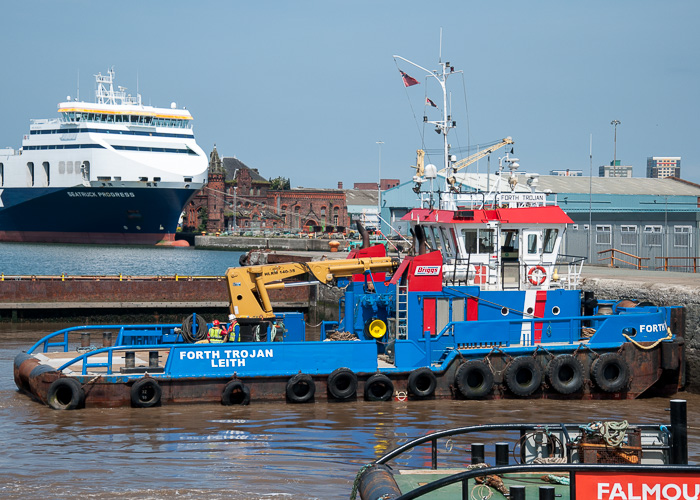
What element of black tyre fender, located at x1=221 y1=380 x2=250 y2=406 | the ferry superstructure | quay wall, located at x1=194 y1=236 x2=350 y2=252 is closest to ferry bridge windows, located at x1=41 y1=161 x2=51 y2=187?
the ferry superstructure

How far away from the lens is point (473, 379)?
15562mm

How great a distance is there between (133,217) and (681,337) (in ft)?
226

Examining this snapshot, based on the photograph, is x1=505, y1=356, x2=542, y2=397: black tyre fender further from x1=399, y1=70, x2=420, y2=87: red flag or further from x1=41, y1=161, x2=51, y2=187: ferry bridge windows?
x1=41, y1=161, x2=51, y2=187: ferry bridge windows

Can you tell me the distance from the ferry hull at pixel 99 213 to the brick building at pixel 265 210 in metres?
15.8

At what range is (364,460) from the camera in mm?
11688

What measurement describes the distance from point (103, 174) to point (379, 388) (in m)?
69.4

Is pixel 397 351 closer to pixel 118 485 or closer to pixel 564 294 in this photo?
pixel 564 294

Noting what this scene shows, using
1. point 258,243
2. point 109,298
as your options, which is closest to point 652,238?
point 109,298

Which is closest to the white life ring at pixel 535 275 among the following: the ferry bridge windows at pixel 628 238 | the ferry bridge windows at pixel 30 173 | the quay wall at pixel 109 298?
the quay wall at pixel 109 298

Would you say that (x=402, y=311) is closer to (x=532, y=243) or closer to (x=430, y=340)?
(x=430, y=340)

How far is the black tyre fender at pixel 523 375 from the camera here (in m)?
15.6

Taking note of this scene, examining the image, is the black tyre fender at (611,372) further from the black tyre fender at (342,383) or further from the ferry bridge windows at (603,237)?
the ferry bridge windows at (603,237)

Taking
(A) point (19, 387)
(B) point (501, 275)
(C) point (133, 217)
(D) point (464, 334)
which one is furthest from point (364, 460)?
(C) point (133, 217)

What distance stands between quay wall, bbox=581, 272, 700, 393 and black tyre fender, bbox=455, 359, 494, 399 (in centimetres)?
510
